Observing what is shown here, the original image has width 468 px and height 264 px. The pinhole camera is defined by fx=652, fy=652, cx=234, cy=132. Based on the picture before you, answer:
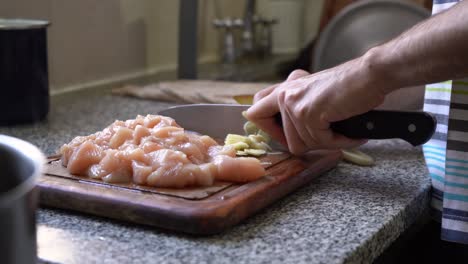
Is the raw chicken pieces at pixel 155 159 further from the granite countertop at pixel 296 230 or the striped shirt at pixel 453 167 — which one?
the striped shirt at pixel 453 167

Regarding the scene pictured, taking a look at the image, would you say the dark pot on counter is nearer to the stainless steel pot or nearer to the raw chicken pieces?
the raw chicken pieces

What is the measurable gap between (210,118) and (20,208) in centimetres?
58

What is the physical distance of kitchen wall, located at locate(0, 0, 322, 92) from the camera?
1.45 metres

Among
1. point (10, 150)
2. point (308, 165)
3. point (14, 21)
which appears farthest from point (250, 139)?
point (14, 21)

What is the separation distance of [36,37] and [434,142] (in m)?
0.69

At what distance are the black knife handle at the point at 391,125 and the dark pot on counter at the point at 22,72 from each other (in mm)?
555

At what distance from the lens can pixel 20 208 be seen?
490 millimetres

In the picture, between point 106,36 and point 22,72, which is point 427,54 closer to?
point 22,72

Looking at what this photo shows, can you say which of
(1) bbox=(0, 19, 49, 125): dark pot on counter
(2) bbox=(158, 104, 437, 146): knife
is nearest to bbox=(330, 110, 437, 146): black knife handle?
(2) bbox=(158, 104, 437, 146): knife

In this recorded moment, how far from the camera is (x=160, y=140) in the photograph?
0.84 meters

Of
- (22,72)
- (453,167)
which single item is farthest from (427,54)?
(22,72)

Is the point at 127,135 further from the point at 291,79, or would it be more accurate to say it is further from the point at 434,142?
the point at 434,142

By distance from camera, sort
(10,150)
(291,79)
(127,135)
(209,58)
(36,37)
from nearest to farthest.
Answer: (10,150) → (127,135) → (291,79) → (36,37) → (209,58)

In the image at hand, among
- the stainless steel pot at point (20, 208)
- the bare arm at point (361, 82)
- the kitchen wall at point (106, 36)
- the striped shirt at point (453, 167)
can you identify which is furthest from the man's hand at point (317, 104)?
the kitchen wall at point (106, 36)
